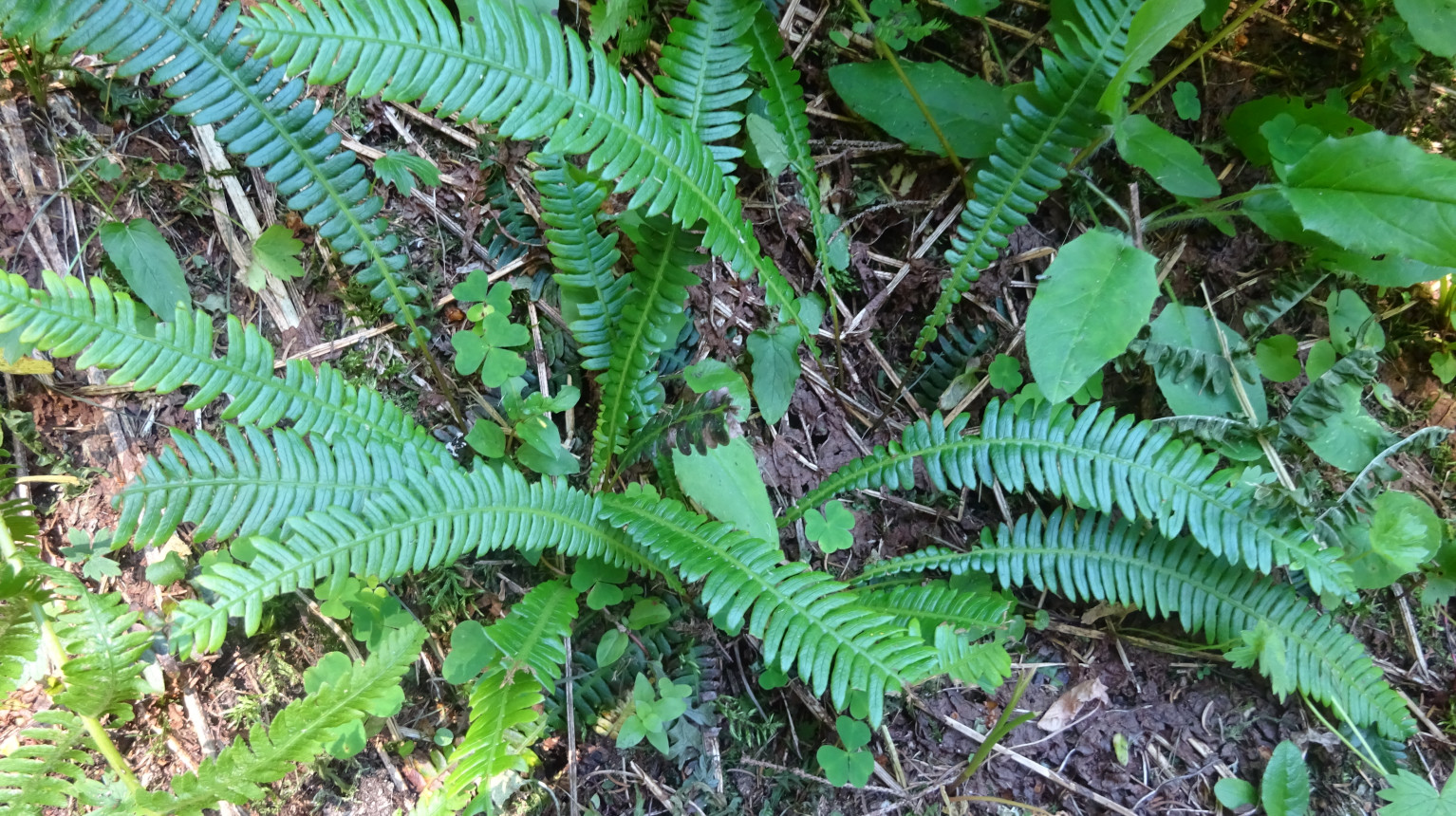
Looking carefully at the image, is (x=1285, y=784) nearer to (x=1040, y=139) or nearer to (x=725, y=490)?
(x=725, y=490)

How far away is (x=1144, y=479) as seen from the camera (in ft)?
7.07

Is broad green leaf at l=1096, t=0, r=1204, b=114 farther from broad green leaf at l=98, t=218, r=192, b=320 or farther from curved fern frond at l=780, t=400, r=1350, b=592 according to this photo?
broad green leaf at l=98, t=218, r=192, b=320

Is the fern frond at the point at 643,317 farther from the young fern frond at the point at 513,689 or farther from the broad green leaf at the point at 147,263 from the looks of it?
the broad green leaf at the point at 147,263

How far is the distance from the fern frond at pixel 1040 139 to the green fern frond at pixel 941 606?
774 mm

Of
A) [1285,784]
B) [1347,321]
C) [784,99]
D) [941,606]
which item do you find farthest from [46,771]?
[1347,321]

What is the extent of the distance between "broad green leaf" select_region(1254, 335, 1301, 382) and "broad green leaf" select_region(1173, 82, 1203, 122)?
0.81 metres

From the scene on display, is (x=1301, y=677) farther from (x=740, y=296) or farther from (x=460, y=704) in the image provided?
(x=460, y=704)

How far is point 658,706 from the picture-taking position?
6.58 ft

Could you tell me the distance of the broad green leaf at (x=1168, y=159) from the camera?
7.86ft

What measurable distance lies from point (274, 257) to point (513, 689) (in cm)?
133

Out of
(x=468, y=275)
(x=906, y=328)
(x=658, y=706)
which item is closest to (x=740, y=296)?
(x=906, y=328)

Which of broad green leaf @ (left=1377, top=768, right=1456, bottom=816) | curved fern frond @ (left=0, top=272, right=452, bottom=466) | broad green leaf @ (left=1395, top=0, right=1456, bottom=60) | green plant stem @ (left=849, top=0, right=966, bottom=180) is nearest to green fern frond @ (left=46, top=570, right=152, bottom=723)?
curved fern frond @ (left=0, top=272, right=452, bottom=466)

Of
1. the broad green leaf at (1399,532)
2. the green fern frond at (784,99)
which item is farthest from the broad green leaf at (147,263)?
the broad green leaf at (1399,532)

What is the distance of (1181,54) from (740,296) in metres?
1.75
